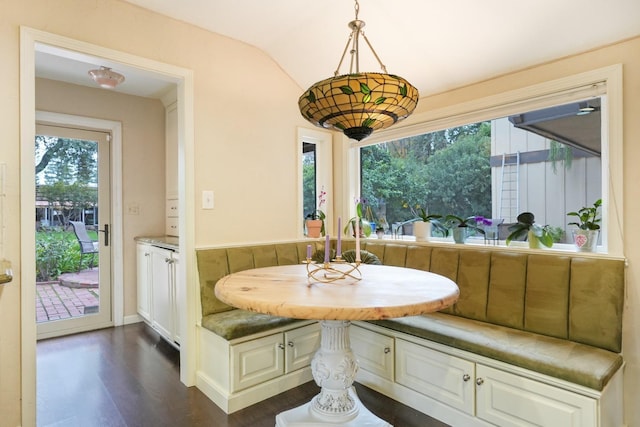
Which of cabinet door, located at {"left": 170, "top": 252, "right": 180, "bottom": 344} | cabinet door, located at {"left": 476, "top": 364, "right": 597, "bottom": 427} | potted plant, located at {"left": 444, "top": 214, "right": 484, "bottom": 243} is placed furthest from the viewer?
cabinet door, located at {"left": 170, "top": 252, "right": 180, "bottom": 344}

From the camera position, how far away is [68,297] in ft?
11.2

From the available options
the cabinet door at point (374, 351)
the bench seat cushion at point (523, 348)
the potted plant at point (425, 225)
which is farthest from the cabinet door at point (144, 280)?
the potted plant at point (425, 225)

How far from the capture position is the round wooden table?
1246 millimetres

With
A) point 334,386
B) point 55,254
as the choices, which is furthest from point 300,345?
point 55,254

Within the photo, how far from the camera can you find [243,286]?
1585mm

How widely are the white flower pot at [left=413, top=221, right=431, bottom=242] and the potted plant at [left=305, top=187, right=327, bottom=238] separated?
2.88 feet

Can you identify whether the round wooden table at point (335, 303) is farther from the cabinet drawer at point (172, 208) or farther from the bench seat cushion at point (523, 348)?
the cabinet drawer at point (172, 208)

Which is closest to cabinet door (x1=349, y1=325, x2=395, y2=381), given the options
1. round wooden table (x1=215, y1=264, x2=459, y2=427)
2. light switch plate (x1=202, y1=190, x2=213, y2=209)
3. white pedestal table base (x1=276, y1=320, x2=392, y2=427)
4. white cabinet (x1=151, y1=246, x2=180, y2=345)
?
round wooden table (x1=215, y1=264, x2=459, y2=427)

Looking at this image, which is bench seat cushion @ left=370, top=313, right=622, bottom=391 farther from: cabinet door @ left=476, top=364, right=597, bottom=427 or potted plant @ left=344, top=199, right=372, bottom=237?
potted plant @ left=344, top=199, right=372, bottom=237

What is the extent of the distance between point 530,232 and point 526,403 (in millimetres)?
1050

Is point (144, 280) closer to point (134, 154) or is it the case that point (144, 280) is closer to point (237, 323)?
point (134, 154)

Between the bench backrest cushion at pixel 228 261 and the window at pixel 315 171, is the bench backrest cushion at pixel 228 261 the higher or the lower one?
the lower one

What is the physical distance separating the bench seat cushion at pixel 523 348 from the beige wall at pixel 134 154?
2.90 metres

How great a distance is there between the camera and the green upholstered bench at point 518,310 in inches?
66.8
